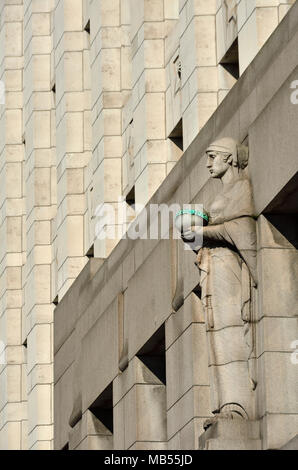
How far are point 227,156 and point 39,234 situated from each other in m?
23.1

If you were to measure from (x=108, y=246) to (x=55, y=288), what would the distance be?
8.53 meters

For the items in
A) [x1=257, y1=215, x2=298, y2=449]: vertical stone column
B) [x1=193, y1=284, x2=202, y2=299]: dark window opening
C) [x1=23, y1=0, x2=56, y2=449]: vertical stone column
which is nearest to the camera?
[x1=257, y1=215, x2=298, y2=449]: vertical stone column

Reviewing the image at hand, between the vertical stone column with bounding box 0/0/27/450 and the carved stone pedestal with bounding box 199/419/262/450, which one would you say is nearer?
the carved stone pedestal with bounding box 199/419/262/450

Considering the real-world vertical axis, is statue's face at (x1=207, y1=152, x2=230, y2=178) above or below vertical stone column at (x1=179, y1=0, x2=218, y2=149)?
below

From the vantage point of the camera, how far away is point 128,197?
4828 centimetres

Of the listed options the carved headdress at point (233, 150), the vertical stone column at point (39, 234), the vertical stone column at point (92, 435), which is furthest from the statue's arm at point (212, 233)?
the vertical stone column at point (39, 234)

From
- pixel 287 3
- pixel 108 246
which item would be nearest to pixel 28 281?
pixel 108 246

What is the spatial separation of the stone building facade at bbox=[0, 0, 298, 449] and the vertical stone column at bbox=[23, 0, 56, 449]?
0.19 ft

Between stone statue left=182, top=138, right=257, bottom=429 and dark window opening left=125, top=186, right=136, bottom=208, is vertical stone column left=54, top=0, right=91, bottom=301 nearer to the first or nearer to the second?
dark window opening left=125, top=186, right=136, bottom=208

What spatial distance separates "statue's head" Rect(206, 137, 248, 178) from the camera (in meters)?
35.5

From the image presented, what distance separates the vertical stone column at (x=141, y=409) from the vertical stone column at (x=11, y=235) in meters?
17.3

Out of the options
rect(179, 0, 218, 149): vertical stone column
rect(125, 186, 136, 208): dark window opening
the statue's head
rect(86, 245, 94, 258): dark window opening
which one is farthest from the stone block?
rect(86, 245, 94, 258): dark window opening

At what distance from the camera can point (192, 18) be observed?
42656 mm

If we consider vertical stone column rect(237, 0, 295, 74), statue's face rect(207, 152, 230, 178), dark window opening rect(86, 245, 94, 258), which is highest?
dark window opening rect(86, 245, 94, 258)
